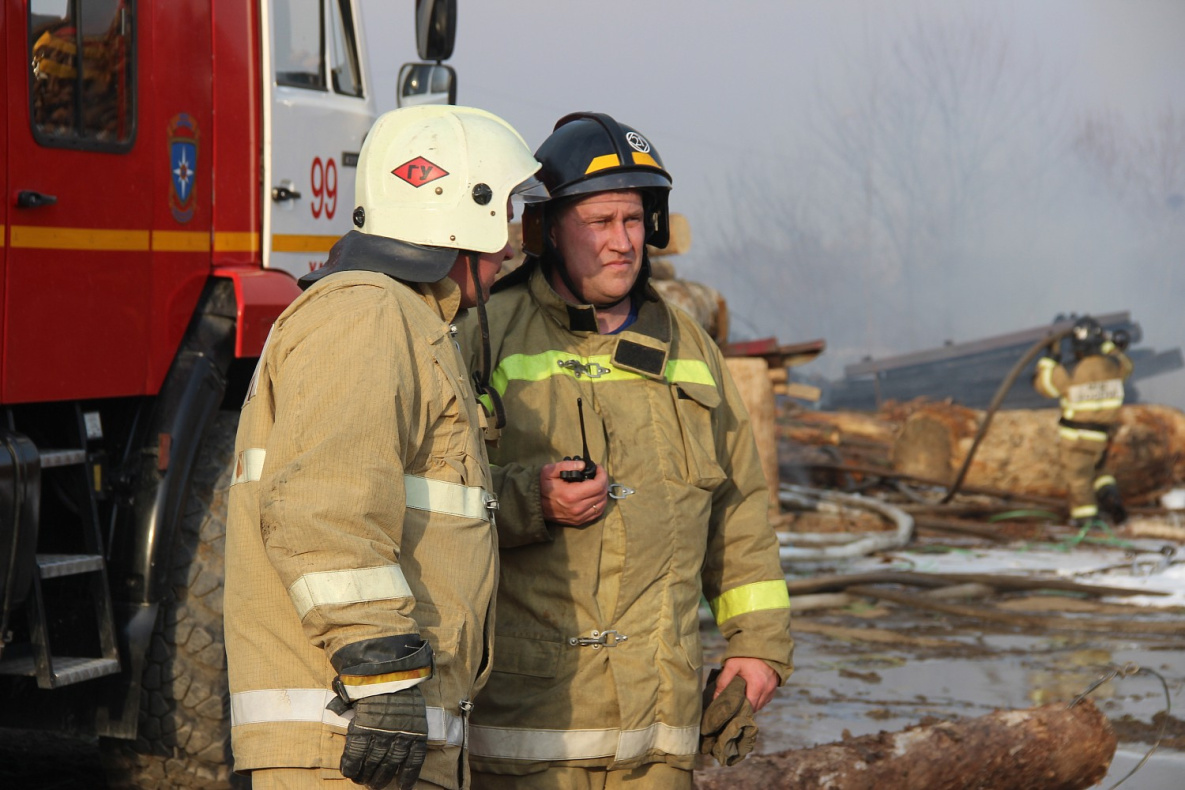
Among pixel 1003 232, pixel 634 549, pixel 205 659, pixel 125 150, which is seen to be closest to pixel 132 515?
pixel 205 659

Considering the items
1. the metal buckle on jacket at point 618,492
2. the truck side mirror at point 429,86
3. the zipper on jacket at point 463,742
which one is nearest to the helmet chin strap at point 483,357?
the metal buckle on jacket at point 618,492

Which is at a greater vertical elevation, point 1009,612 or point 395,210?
point 395,210

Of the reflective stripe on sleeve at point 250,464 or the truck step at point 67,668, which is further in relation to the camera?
Result: the truck step at point 67,668

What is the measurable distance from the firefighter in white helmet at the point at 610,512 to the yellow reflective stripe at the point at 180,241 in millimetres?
1423

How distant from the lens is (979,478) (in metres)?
12.6

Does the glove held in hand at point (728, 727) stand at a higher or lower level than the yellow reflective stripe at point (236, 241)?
lower

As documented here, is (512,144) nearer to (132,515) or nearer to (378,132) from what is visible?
(378,132)

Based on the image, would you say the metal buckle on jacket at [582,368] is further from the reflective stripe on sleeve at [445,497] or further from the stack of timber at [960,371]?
the stack of timber at [960,371]

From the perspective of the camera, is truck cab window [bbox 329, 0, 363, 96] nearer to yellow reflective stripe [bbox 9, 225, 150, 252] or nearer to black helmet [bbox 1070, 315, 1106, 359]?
yellow reflective stripe [bbox 9, 225, 150, 252]

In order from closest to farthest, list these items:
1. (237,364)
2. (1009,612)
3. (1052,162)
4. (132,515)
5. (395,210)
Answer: (395,210)
(132,515)
(237,364)
(1009,612)
(1052,162)

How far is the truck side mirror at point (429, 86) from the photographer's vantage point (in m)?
4.88

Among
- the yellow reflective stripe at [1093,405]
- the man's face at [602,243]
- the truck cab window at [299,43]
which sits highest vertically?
the truck cab window at [299,43]

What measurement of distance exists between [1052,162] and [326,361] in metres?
30.5

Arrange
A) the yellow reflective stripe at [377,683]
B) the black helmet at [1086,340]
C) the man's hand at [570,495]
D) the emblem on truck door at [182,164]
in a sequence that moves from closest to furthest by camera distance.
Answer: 1. the yellow reflective stripe at [377,683]
2. the man's hand at [570,495]
3. the emblem on truck door at [182,164]
4. the black helmet at [1086,340]
